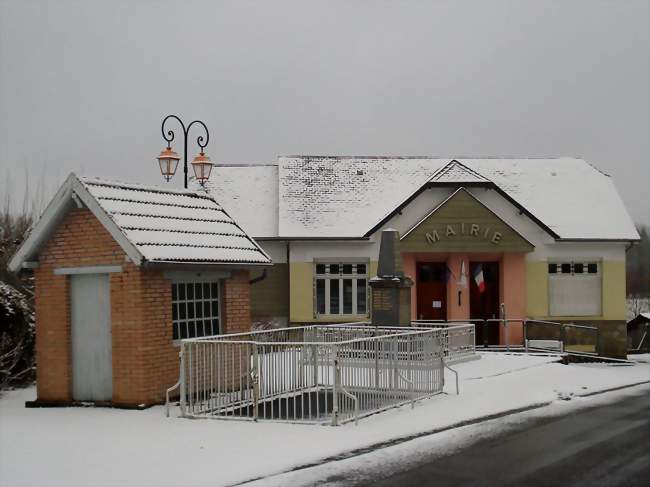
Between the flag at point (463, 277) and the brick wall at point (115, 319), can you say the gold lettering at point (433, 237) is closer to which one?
the flag at point (463, 277)

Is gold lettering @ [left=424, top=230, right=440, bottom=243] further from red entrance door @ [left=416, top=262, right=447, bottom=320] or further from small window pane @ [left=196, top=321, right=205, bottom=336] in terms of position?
small window pane @ [left=196, top=321, right=205, bottom=336]

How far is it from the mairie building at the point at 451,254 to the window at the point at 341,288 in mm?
35

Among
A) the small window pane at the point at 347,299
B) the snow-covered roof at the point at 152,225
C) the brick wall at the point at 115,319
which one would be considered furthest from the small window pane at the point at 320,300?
the brick wall at the point at 115,319

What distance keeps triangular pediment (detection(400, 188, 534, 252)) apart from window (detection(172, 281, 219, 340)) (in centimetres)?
1283

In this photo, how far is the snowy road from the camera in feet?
31.8

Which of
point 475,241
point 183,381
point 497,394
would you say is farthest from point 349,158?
point 183,381

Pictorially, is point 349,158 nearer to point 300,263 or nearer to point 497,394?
point 300,263

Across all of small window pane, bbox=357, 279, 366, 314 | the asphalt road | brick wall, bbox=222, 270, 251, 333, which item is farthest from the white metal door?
small window pane, bbox=357, 279, 366, 314

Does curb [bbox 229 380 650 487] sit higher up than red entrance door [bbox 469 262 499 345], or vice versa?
red entrance door [bbox 469 262 499 345]

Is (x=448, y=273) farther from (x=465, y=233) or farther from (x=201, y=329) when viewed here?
(x=201, y=329)

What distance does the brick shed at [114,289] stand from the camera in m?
14.8

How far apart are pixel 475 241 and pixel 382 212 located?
3.66 m

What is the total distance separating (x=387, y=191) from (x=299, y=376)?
16437 mm

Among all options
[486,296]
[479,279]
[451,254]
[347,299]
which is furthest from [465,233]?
[347,299]
